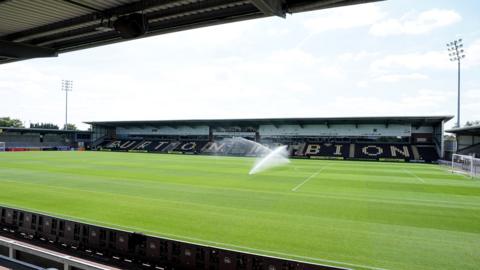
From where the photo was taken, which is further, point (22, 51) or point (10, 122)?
point (10, 122)

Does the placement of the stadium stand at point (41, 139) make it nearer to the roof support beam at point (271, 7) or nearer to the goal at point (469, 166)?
the roof support beam at point (271, 7)

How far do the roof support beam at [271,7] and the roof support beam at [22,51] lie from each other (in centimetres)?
691

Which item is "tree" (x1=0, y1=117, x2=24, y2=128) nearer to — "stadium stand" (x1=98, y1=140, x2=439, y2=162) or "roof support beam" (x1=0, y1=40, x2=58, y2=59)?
"stadium stand" (x1=98, y1=140, x2=439, y2=162)

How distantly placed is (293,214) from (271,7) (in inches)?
343

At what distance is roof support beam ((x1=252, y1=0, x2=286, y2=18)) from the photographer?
479cm

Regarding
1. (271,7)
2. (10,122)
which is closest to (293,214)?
(271,7)

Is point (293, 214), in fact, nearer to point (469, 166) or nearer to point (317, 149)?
point (469, 166)

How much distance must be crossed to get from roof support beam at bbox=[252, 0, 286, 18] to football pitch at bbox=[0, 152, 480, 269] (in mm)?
5821

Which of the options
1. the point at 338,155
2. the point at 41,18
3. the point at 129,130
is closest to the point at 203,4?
the point at 41,18

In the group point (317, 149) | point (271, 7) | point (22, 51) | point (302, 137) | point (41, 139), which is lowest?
point (317, 149)

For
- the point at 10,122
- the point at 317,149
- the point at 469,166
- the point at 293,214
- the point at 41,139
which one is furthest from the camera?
the point at 10,122

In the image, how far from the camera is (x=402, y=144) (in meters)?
49.6

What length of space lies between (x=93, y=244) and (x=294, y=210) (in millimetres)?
7779

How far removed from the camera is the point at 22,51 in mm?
8312
